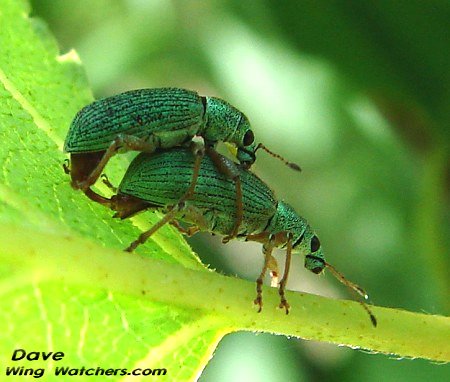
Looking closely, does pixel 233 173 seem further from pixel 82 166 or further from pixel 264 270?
pixel 82 166

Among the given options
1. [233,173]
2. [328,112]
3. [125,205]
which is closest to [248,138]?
[233,173]

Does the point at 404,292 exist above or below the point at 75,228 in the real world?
below

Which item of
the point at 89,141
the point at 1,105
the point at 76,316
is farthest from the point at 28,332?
the point at 89,141

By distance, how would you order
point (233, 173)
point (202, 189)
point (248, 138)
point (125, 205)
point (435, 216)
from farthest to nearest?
point (435, 216) < point (248, 138) < point (233, 173) < point (202, 189) < point (125, 205)

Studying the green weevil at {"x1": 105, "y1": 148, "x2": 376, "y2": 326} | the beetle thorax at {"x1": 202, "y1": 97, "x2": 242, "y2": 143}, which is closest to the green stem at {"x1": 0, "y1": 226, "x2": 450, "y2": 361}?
the green weevil at {"x1": 105, "y1": 148, "x2": 376, "y2": 326}

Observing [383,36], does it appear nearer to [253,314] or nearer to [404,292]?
[404,292]

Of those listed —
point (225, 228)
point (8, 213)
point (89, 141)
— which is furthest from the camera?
point (225, 228)

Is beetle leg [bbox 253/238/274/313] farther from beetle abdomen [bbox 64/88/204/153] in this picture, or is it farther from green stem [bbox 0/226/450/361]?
beetle abdomen [bbox 64/88/204/153]
